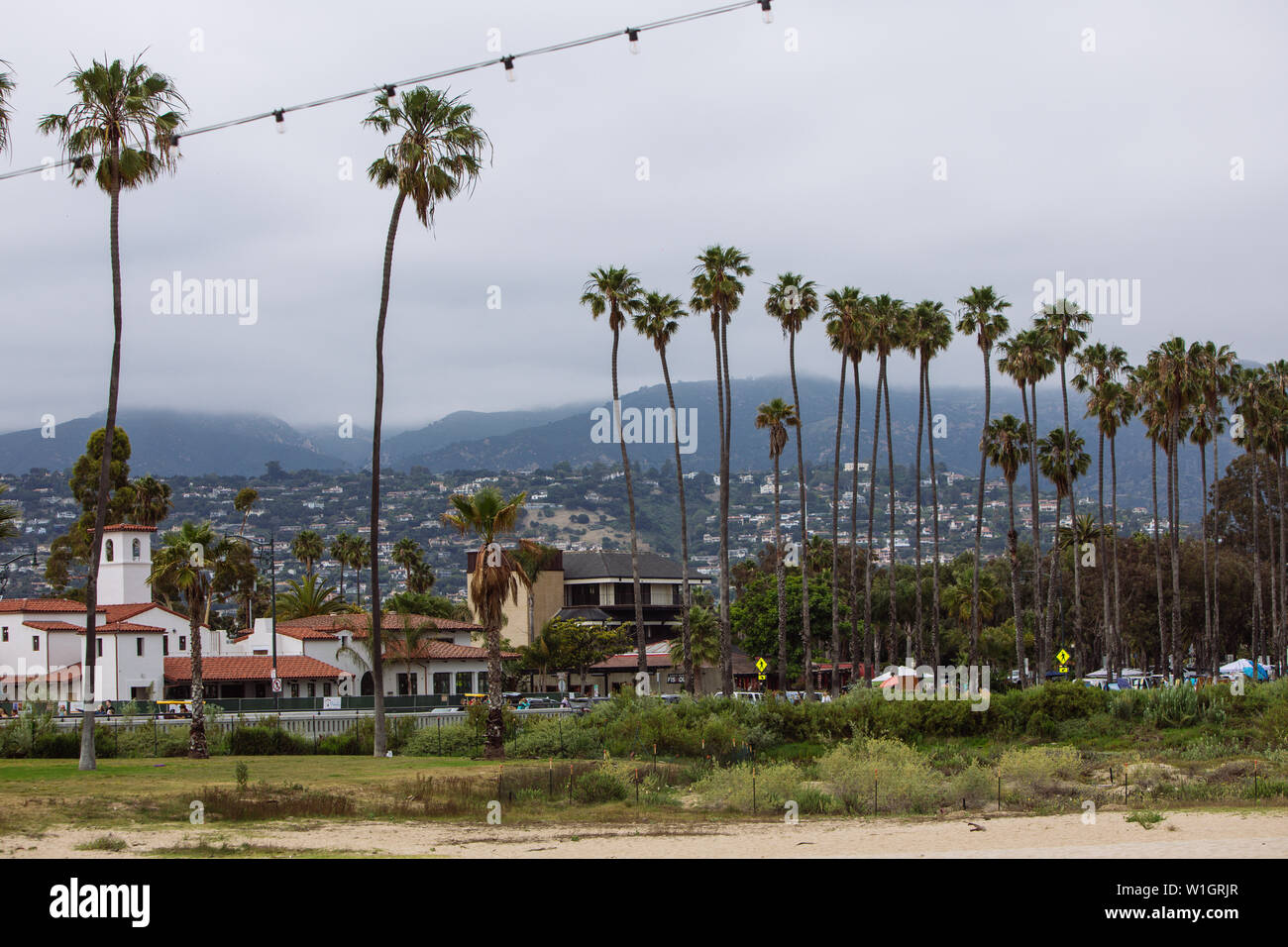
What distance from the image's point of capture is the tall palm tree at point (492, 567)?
138 ft

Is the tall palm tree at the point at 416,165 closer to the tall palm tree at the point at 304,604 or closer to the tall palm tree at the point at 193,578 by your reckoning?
the tall palm tree at the point at 193,578

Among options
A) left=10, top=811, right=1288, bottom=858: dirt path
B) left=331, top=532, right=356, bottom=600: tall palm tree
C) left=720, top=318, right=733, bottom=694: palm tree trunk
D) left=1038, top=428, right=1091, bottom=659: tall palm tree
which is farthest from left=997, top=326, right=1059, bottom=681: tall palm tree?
left=331, top=532, right=356, bottom=600: tall palm tree

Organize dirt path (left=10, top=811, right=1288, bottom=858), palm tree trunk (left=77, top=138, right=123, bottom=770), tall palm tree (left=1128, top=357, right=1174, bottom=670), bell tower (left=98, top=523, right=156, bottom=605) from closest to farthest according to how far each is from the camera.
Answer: dirt path (left=10, top=811, right=1288, bottom=858), palm tree trunk (left=77, top=138, right=123, bottom=770), bell tower (left=98, top=523, right=156, bottom=605), tall palm tree (left=1128, top=357, right=1174, bottom=670)

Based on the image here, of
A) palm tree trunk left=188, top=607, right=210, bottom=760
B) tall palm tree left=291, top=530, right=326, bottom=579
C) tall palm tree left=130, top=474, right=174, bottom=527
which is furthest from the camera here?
tall palm tree left=291, top=530, right=326, bottom=579

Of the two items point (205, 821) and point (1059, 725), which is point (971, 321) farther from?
point (205, 821)

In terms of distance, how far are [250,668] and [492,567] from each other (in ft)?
117

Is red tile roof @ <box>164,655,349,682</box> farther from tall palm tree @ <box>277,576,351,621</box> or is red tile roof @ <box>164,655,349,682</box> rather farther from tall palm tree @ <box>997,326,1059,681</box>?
tall palm tree @ <box>997,326,1059,681</box>

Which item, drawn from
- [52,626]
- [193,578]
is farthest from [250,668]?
[193,578]

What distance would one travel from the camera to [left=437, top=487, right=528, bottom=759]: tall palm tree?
138 feet

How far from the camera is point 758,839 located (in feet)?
82.0

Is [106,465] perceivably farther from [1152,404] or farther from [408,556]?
[408,556]

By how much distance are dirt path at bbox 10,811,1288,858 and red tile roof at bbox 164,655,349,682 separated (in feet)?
152

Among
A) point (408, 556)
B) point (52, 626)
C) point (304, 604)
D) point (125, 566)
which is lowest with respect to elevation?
point (304, 604)
